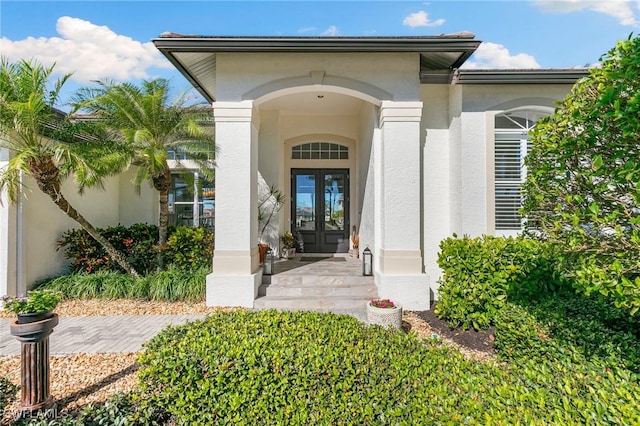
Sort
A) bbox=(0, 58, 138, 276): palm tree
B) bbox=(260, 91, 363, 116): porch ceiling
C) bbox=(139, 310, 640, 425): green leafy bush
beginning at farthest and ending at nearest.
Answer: bbox=(260, 91, 363, 116): porch ceiling, bbox=(0, 58, 138, 276): palm tree, bbox=(139, 310, 640, 425): green leafy bush

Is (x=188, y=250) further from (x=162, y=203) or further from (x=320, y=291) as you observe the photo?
(x=320, y=291)

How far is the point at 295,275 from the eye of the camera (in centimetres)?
637

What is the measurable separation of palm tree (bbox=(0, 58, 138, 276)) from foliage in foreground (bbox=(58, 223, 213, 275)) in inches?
53.9

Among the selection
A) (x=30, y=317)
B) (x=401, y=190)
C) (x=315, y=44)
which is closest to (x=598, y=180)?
(x=401, y=190)

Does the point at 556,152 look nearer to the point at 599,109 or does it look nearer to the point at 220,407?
the point at 599,109

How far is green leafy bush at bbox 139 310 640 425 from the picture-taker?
1.84 meters

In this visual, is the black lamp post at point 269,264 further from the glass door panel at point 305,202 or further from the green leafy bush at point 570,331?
the green leafy bush at point 570,331

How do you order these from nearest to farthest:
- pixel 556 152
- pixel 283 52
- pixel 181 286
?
pixel 556 152 → pixel 283 52 → pixel 181 286

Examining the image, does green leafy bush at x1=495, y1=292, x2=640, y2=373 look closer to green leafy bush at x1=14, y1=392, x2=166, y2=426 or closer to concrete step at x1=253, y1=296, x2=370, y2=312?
concrete step at x1=253, y1=296, x2=370, y2=312

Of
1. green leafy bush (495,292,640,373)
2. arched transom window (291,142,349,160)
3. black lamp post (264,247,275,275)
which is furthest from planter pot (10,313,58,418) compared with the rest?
arched transom window (291,142,349,160)

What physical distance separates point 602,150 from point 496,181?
162 inches

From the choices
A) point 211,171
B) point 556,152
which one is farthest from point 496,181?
point 211,171

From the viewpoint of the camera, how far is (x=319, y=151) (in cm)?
968

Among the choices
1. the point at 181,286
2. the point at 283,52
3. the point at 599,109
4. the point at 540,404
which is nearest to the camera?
the point at 540,404
